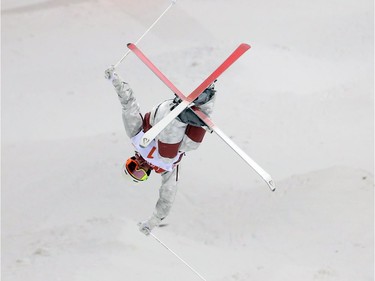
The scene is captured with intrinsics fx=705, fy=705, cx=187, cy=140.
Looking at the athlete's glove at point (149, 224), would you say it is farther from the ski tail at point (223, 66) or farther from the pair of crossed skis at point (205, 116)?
the ski tail at point (223, 66)

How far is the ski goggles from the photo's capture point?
5.21m

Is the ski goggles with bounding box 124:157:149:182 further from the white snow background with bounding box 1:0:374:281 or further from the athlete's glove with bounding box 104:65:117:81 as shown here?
the white snow background with bounding box 1:0:374:281

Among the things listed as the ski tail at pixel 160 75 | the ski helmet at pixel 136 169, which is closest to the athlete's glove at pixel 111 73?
the ski tail at pixel 160 75

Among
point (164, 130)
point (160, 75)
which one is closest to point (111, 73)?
point (160, 75)

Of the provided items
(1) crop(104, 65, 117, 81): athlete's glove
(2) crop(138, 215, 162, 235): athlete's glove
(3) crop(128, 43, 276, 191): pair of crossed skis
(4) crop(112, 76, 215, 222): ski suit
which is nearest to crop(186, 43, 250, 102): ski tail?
(3) crop(128, 43, 276, 191): pair of crossed skis

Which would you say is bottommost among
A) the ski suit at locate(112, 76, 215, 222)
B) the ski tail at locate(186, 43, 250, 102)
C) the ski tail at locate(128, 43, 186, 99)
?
the ski suit at locate(112, 76, 215, 222)

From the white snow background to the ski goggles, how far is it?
1550 millimetres

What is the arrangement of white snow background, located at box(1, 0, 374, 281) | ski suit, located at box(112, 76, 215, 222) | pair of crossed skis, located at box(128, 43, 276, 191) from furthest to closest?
white snow background, located at box(1, 0, 374, 281)
ski suit, located at box(112, 76, 215, 222)
pair of crossed skis, located at box(128, 43, 276, 191)

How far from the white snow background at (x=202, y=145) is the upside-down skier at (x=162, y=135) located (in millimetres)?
1513

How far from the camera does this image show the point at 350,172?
7.84 meters

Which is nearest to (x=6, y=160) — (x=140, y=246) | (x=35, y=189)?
(x=35, y=189)

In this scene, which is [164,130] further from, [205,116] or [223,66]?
[223,66]

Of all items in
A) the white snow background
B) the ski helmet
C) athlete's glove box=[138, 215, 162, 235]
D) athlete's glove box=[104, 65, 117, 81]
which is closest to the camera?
athlete's glove box=[104, 65, 117, 81]

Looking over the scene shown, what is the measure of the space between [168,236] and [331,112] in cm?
290
